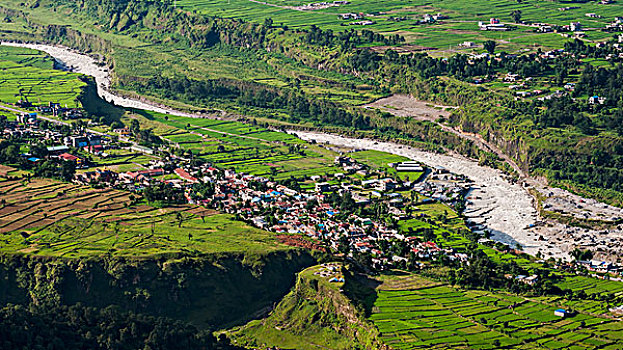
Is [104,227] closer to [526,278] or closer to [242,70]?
[526,278]

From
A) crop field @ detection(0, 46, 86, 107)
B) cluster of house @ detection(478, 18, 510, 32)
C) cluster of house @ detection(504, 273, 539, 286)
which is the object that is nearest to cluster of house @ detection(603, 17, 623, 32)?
cluster of house @ detection(478, 18, 510, 32)

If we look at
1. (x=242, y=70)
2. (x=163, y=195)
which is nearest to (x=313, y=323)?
(x=163, y=195)

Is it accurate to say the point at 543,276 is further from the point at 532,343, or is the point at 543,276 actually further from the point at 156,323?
the point at 156,323

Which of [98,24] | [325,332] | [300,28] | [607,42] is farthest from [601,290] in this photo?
[98,24]

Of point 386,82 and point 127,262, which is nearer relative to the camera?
point 127,262

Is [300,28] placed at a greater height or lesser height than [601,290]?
greater

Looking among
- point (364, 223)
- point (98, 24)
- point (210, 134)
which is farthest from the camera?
point (98, 24)

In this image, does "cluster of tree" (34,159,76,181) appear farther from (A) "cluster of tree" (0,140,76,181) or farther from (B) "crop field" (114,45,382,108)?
(B) "crop field" (114,45,382,108)
